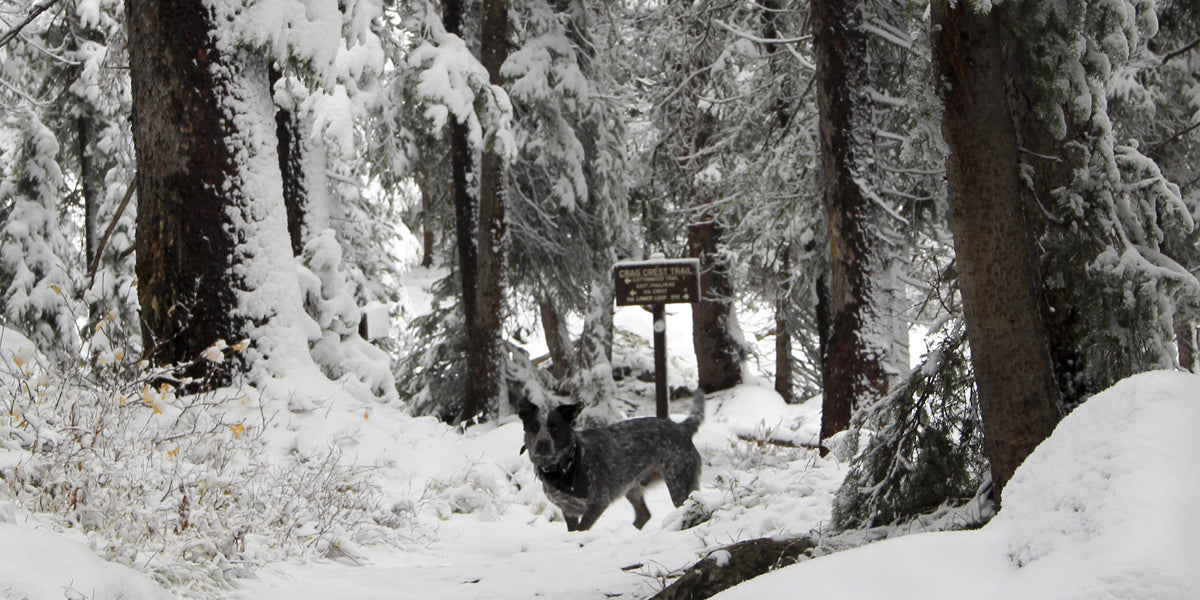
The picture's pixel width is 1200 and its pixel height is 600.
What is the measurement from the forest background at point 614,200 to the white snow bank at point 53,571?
1.05 metres

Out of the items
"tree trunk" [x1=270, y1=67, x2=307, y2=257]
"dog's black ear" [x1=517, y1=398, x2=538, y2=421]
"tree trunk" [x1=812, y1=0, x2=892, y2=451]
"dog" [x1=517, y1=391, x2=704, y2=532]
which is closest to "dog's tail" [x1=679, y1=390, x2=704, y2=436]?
"dog" [x1=517, y1=391, x2=704, y2=532]

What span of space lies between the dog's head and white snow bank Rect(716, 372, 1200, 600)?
5.11 metres

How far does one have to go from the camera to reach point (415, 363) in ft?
56.6

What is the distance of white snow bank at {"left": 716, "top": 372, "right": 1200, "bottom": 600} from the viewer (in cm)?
195

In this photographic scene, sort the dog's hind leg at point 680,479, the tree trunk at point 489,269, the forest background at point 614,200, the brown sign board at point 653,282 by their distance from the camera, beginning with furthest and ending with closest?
the tree trunk at point 489,269
the brown sign board at point 653,282
the dog's hind leg at point 680,479
the forest background at point 614,200

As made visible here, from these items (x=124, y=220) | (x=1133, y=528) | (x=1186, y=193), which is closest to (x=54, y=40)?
(x=124, y=220)

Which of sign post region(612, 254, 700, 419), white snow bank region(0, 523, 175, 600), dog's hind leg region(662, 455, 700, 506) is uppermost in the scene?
sign post region(612, 254, 700, 419)

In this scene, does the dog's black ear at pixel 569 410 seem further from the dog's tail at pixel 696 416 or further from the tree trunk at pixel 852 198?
the tree trunk at pixel 852 198

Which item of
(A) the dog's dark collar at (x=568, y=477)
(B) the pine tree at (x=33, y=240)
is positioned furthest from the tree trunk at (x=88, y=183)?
(A) the dog's dark collar at (x=568, y=477)

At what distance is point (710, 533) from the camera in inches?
236

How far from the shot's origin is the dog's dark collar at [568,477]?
758cm

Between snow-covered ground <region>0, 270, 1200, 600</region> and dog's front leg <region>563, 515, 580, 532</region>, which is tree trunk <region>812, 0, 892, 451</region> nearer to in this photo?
snow-covered ground <region>0, 270, 1200, 600</region>

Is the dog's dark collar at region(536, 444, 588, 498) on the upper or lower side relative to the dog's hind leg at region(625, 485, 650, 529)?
upper

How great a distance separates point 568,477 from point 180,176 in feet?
12.4
